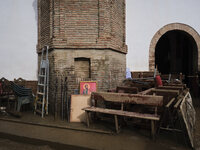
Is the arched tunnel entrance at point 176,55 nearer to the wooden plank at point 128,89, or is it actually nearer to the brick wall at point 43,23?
the wooden plank at point 128,89

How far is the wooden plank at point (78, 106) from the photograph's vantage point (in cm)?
508

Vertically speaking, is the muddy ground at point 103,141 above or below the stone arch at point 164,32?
below

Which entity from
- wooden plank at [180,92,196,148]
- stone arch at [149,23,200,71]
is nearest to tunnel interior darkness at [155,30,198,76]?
stone arch at [149,23,200,71]

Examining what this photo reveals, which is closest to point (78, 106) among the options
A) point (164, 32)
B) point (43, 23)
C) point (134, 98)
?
point (134, 98)

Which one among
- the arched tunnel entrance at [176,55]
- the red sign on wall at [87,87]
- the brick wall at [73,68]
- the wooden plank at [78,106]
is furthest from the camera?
the arched tunnel entrance at [176,55]

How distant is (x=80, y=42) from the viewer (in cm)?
612

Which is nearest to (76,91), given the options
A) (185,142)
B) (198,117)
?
(185,142)

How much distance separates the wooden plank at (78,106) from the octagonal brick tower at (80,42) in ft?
2.92

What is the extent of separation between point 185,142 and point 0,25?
9.17 meters

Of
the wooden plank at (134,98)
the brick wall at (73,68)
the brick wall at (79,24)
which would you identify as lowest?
the wooden plank at (134,98)

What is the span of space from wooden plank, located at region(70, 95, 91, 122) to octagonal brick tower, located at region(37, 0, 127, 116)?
89 centimetres

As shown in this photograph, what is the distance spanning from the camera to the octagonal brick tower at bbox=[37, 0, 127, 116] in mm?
6059

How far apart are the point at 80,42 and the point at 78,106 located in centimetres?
255

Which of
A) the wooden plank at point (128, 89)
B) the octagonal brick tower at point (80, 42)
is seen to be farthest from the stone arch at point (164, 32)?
the wooden plank at point (128, 89)
